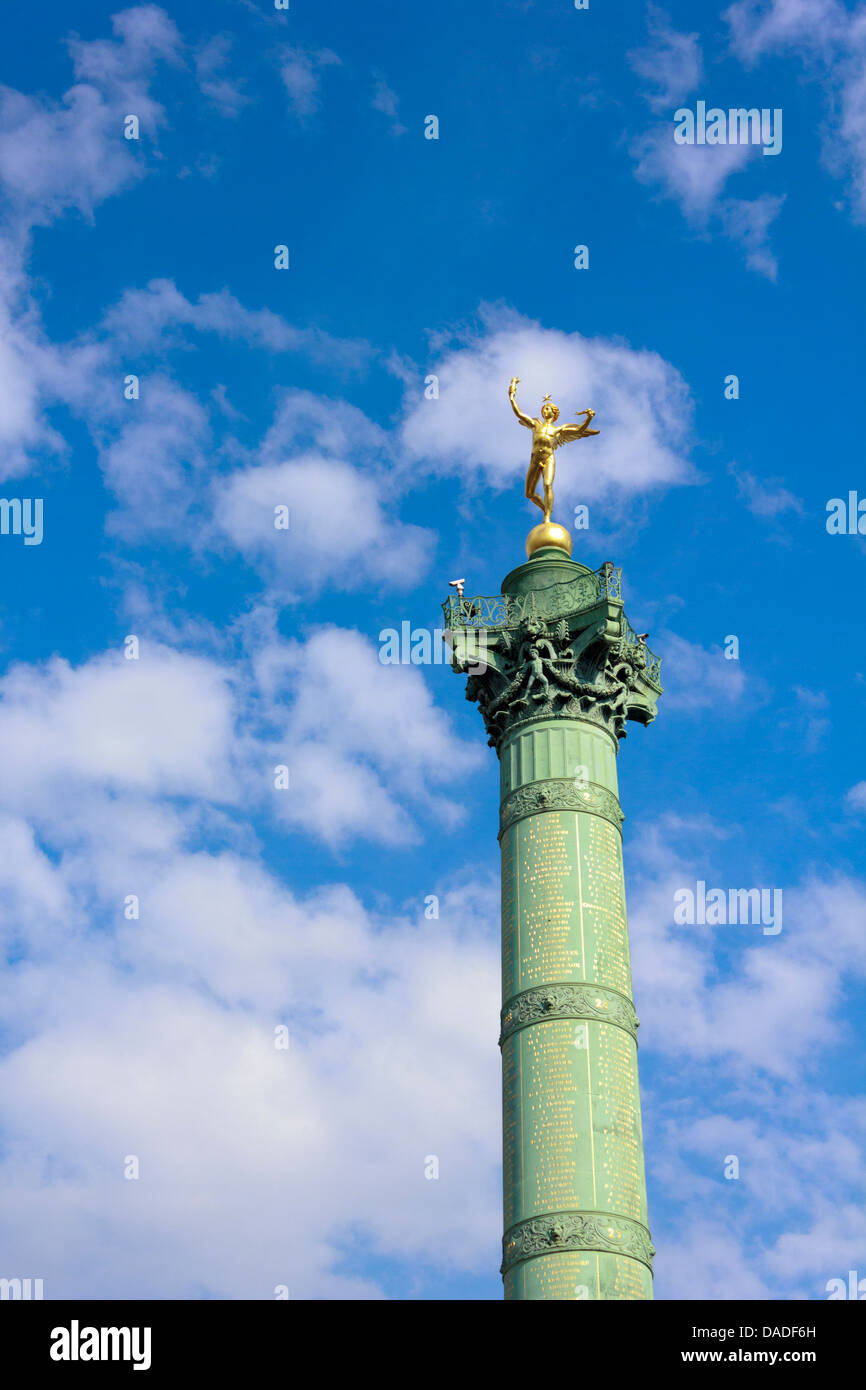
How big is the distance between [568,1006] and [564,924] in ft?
5.60

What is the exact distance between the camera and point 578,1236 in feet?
95.2

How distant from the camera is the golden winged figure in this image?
1561 inches

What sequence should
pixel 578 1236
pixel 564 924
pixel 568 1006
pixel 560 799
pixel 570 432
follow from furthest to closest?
pixel 570 432 < pixel 560 799 < pixel 564 924 < pixel 568 1006 < pixel 578 1236

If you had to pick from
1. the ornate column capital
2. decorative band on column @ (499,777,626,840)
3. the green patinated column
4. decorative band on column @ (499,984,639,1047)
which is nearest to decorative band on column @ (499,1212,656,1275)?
the green patinated column

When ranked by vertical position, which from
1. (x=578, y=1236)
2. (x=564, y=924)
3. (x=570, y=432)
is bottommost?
(x=578, y=1236)

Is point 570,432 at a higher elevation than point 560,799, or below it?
higher

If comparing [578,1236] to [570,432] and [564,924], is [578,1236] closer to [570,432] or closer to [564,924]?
[564,924]

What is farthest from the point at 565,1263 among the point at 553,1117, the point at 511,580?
the point at 511,580

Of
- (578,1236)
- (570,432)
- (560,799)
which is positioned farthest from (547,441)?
(578,1236)

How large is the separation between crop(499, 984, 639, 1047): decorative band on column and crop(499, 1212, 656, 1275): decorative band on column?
12.1ft

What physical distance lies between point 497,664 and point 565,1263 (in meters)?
12.9

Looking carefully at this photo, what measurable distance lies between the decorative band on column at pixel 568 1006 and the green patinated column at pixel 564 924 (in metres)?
0.03
